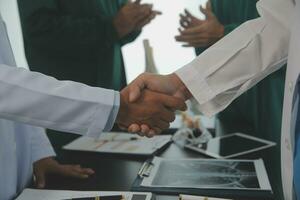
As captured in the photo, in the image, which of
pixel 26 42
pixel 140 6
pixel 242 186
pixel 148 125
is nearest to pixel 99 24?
pixel 140 6

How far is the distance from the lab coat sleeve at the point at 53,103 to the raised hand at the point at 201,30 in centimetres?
75

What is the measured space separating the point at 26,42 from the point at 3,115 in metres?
0.96

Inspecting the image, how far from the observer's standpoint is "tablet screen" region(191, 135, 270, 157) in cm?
120

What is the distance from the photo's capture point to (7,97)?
772mm

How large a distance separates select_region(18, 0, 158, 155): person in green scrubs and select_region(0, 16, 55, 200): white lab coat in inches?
22.3

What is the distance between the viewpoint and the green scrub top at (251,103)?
4.79 feet

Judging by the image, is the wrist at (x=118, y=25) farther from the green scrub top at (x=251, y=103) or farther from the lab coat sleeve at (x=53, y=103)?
the lab coat sleeve at (x=53, y=103)

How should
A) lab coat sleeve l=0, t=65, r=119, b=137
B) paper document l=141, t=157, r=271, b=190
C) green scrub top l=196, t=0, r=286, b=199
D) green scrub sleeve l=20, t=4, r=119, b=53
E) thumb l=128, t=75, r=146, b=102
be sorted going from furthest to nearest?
green scrub sleeve l=20, t=4, r=119, b=53, green scrub top l=196, t=0, r=286, b=199, thumb l=128, t=75, r=146, b=102, paper document l=141, t=157, r=271, b=190, lab coat sleeve l=0, t=65, r=119, b=137

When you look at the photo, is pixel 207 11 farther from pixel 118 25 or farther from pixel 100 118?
pixel 100 118

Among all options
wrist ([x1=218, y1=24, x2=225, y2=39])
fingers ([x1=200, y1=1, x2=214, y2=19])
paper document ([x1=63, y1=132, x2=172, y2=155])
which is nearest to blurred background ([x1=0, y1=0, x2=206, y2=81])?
fingers ([x1=200, y1=1, x2=214, y2=19])

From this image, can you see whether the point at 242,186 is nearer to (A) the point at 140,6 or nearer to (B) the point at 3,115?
(B) the point at 3,115

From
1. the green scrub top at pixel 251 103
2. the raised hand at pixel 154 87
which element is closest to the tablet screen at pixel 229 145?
the green scrub top at pixel 251 103

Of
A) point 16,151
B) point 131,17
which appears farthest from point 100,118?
point 131,17

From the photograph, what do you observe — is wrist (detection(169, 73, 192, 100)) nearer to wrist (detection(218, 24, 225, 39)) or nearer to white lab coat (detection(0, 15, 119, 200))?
white lab coat (detection(0, 15, 119, 200))
